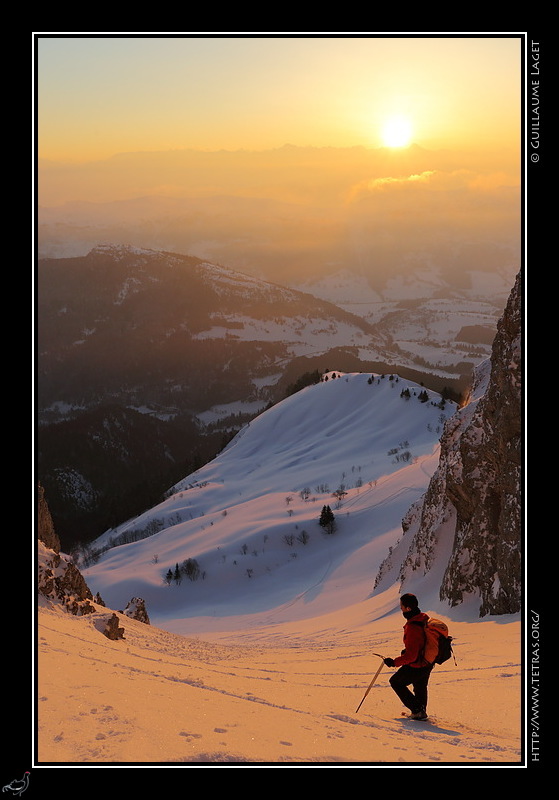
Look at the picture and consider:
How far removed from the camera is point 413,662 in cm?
577

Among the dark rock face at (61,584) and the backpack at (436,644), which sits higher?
the backpack at (436,644)

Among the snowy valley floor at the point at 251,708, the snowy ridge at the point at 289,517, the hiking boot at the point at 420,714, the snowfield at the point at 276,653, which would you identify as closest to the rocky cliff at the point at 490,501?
the snowfield at the point at 276,653

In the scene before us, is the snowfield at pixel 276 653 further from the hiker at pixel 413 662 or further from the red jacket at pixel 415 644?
the red jacket at pixel 415 644

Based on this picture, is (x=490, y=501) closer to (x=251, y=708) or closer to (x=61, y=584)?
(x=61, y=584)

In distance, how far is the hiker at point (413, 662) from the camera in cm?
571

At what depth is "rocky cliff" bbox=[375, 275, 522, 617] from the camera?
1120cm

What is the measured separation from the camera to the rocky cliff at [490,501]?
11195 mm

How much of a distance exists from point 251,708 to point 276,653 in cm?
645

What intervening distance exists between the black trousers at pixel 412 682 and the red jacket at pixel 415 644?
93 millimetres

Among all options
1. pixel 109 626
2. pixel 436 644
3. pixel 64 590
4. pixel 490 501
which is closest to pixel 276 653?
pixel 109 626

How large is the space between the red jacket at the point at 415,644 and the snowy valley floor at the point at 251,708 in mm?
480
